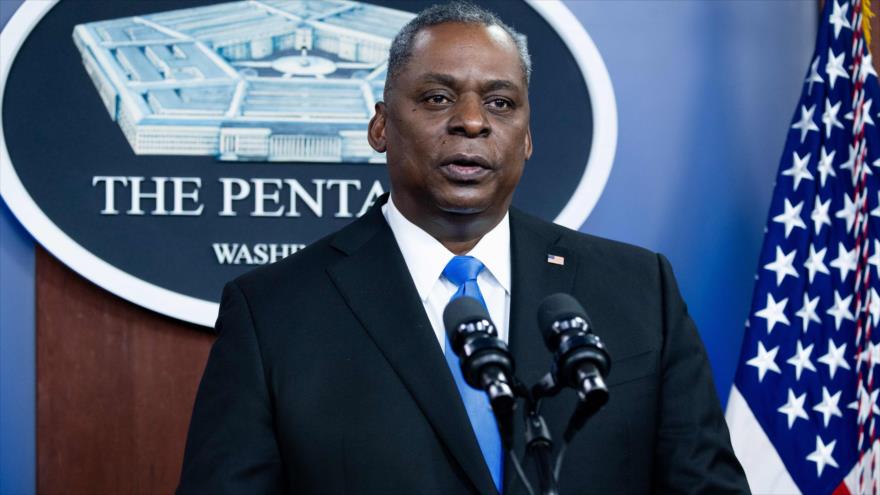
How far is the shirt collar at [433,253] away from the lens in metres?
1.68

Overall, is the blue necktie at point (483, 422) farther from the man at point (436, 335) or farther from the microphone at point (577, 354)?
the microphone at point (577, 354)

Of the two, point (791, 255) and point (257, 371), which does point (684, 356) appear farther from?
point (791, 255)

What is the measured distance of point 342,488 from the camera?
1.49m

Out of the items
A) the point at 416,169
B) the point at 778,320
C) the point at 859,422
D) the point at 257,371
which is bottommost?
the point at 859,422

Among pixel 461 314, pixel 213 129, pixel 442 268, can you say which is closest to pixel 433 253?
pixel 442 268

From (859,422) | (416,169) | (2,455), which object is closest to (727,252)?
(859,422)

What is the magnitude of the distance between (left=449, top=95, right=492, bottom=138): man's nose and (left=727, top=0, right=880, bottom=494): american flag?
1153 mm

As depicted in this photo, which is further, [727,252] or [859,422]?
[727,252]

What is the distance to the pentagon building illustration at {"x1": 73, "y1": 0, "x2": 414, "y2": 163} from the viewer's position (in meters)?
2.47

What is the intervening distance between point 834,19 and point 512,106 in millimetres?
1278

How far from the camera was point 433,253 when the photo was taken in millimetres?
1688

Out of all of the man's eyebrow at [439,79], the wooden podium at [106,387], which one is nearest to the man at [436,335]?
the man's eyebrow at [439,79]

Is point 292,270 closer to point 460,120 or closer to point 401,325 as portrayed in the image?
point 401,325

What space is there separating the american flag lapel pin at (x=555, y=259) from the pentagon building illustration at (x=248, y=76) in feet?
2.99
